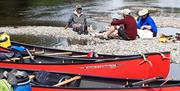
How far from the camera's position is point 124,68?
11.5 m

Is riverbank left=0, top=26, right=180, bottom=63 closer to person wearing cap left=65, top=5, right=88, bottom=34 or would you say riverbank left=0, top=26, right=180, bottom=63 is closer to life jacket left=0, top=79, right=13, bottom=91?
person wearing cap left=65, top=5, right=88, bottom=34

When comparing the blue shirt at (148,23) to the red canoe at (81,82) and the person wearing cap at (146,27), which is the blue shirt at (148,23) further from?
the red canoe at (81,82)

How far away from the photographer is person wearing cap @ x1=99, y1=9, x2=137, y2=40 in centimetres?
1795

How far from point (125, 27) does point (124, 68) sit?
7.03 m

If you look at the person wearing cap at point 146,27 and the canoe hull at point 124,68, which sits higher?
the person wearing cap at point 146,27

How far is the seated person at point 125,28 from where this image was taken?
17953mm

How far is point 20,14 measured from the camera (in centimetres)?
2948

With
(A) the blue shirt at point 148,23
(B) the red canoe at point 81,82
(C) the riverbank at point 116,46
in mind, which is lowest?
(B) the red canoe at point 81,82

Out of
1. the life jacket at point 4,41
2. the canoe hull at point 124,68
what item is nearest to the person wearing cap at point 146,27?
the life jacket at point 4,41

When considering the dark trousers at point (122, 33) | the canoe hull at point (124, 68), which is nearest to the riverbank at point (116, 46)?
the dark trousers at point (122, 33)

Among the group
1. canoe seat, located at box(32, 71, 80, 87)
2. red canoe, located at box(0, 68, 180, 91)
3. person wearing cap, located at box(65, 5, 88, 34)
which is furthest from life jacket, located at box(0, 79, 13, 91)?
person wearing cap, located at box(65, 5, 88, 34)

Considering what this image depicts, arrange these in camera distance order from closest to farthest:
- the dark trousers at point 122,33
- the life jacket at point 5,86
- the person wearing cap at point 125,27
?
the life jacket at point 5,86, the person wearing cap at point 125,27, the dark trousers at point 122,33

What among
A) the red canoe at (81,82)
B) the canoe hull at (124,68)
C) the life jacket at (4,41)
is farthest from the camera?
the life jacket at (4,41)

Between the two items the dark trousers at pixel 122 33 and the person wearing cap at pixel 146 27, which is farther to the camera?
the person wearing cap at pixel 146 27
